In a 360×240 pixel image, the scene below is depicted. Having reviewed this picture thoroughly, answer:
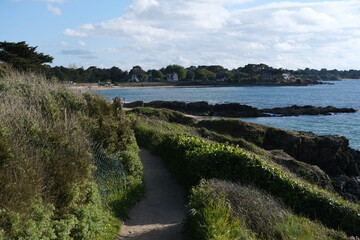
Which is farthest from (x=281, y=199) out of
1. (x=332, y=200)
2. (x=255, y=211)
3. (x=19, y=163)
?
(x=19, y=163)

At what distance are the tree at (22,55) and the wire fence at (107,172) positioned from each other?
24.6 meters

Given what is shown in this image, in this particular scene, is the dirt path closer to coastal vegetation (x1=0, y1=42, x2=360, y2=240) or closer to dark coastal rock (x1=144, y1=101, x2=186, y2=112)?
coastal vegetation (x1=0, y1=42, x2=360, y2=240)

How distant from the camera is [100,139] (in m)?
10.6

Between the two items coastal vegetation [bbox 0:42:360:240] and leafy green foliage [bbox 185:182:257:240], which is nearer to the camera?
coastal vegetation [bbox 0:42:360:240]

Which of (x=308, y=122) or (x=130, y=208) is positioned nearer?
(x=130, y=208)

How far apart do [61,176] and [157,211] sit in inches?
155

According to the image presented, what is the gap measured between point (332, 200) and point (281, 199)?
119cm

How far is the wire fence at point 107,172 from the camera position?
9.16m

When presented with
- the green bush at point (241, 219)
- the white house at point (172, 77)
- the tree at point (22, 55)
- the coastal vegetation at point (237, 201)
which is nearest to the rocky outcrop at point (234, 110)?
the tree at point (22, 55)

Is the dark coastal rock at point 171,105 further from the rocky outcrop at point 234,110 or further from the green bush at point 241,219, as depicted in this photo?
the green bush at point 241,219

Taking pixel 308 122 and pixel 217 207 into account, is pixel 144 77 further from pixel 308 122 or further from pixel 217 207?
pixel 217 207

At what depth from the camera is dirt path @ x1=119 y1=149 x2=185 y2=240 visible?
8336mm

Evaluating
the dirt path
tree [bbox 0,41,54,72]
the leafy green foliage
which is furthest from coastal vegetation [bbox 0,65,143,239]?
tree [bbox 0,41,54,72]

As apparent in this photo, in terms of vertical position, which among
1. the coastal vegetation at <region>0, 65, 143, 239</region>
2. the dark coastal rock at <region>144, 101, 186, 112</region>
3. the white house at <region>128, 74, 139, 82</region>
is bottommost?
the white house at <region>128, 74, 139, 82</region>
